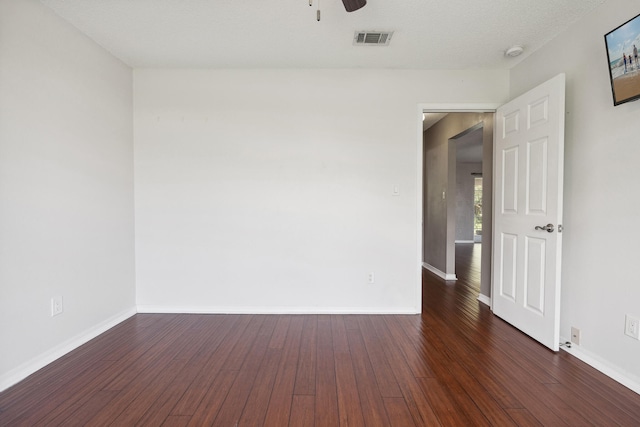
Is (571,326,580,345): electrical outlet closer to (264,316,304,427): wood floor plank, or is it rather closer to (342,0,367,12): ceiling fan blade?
(264,316,304,427): wood floor plank

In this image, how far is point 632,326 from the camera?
177cm

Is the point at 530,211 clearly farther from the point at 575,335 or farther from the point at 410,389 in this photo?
the point at 410,389

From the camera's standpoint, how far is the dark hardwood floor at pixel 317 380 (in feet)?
4.99

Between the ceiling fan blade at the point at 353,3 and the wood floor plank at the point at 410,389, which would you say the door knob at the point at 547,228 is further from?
the ceiling fan blade at the point at 353,3

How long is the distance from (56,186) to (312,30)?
2.28 m

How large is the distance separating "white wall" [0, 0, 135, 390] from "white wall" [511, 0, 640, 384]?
389 centimetres

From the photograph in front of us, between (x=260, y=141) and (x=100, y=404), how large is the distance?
236 cm

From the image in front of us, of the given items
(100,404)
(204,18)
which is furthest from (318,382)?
(204,18)

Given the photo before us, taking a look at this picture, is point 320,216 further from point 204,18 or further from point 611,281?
point 611,281

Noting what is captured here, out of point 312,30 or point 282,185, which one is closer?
point 312,30

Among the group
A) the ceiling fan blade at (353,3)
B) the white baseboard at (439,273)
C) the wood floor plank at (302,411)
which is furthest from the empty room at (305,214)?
the white baseboard at (439,273)

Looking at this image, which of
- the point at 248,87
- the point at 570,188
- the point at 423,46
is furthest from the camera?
the point at 248,87

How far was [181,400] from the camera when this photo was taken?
1.65m

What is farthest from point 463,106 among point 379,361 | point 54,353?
point 54,353
